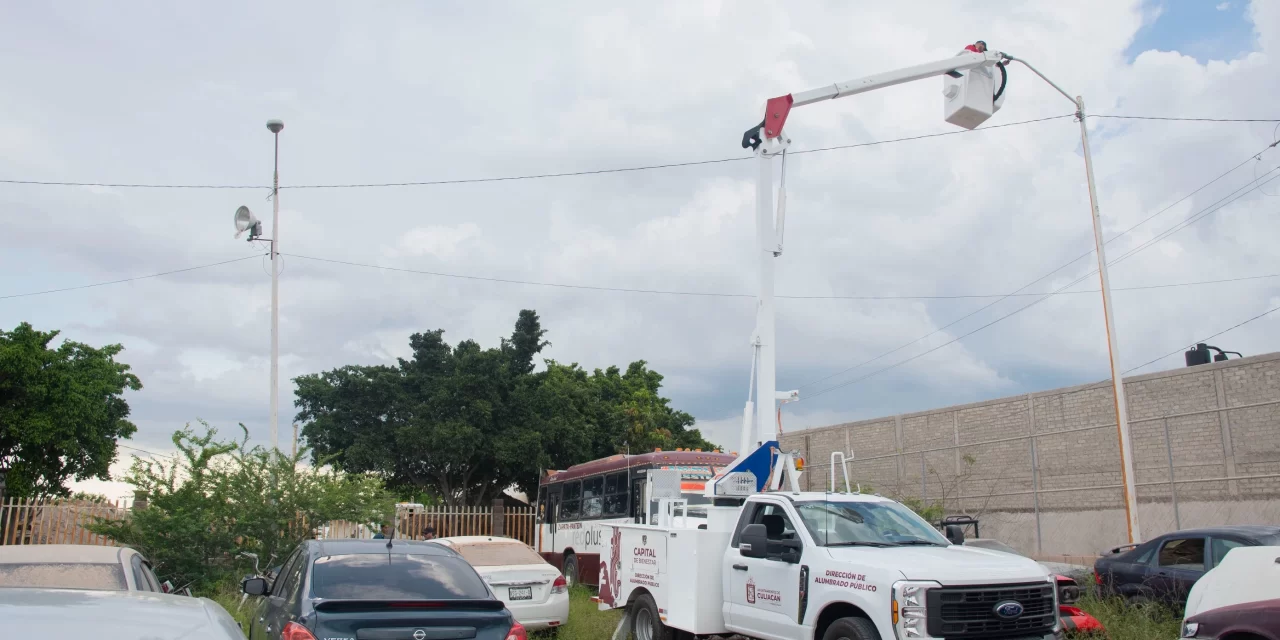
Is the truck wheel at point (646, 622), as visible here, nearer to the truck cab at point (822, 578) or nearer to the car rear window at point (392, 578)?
the truck cab at point (822, 578)

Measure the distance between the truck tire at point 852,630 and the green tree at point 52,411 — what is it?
3252cm

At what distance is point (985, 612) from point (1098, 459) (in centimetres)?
1445

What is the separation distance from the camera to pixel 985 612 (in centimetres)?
795

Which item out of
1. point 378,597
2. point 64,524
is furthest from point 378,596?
point 64,524

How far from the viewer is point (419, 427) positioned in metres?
31.2

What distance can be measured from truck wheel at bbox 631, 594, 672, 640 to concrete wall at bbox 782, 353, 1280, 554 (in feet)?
32.9

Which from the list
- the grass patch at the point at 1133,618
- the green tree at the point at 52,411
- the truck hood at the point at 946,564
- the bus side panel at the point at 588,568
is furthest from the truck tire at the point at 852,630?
the green tree at the point at 52,411

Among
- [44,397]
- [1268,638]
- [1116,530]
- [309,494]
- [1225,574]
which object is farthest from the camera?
[44,397]

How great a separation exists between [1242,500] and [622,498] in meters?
11.3

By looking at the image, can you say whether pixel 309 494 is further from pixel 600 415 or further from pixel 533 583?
pixel 600 415

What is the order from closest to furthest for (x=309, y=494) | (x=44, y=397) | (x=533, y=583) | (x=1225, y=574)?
(x=1225, y=574) → (x=533, y=583) → (x=309, y=494) → (x=44, y=397)

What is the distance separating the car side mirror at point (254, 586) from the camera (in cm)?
841

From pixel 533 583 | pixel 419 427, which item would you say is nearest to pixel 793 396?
pixel 533 583

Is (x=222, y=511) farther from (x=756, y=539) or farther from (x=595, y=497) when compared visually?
(x=756, y=539)
